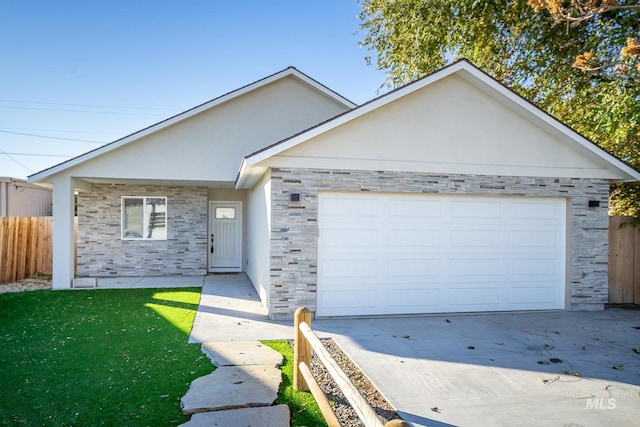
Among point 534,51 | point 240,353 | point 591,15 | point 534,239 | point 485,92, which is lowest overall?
point 240,353

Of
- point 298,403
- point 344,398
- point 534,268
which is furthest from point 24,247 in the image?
point 534,268

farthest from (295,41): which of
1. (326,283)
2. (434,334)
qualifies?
(434,334)

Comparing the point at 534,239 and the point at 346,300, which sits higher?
the point at 534,239

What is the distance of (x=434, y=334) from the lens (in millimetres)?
6867

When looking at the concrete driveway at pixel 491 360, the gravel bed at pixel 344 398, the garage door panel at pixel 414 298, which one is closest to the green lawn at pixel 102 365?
the gravel bed at pixel 344 398

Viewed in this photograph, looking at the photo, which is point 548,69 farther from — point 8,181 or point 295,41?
point 8,181

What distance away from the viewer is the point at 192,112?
11422 millimetres

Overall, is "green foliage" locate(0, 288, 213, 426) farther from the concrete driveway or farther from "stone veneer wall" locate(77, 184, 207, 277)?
"stone veneer wall" locate(77, 184, 207, 277)

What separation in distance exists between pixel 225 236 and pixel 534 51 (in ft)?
39.4

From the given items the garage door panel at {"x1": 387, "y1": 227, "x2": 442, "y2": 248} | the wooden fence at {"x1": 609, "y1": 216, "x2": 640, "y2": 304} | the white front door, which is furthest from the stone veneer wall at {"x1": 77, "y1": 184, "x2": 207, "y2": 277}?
the wooden fence at {"x1": 609, "y1": 216, "x2": 640, "y2": 304}

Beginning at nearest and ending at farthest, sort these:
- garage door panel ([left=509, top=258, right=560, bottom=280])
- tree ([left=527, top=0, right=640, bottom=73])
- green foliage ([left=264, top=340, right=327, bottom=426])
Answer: green foliage ([left=264, top=340, right=327, bottom=426]) → tree ([left=527, top=0, right=640, bottom=73]) → garage door panel ([left=509, top=258, right=560, bottom=280])

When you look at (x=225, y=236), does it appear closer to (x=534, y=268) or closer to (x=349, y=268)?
(x=349, y=268)

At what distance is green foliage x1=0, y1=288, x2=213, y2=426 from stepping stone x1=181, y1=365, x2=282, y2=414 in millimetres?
155

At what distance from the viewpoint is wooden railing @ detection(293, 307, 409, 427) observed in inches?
90.6
